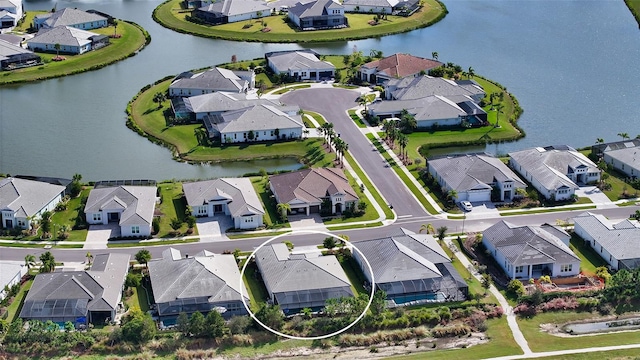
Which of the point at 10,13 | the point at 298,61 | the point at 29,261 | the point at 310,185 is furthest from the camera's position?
the point at 10,13

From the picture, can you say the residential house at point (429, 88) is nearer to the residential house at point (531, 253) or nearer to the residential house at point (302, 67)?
the residential house at point (302, 67)

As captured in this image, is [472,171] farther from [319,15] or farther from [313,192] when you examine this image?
[319,15]

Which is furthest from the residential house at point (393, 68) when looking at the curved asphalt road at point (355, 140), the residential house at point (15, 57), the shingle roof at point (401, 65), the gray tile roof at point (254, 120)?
the residential house at point (15, 57)

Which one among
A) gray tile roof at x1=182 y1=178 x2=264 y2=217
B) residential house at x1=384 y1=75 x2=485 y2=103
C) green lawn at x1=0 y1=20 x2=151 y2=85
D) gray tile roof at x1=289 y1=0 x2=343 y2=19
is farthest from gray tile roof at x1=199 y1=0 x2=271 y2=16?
gray tile roof at x1=182 y1=178 x2=264 y2=217

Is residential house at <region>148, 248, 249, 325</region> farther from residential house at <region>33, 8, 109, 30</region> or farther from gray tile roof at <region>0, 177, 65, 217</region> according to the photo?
residential house at <region>33, 8, 109, 30</region>

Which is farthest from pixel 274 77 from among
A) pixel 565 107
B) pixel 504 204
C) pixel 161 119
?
pixel 504 204

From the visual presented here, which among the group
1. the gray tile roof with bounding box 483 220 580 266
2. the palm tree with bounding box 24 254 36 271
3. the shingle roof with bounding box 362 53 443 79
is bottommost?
the palm tree with bounding box 24 254 36 271

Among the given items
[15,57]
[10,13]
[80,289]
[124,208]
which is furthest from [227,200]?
[10,13]
